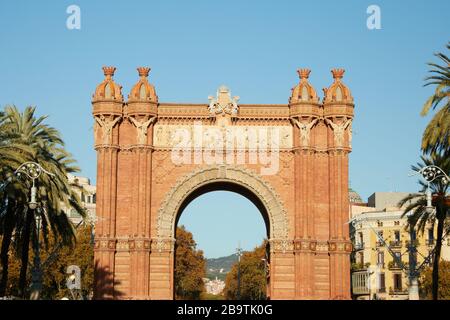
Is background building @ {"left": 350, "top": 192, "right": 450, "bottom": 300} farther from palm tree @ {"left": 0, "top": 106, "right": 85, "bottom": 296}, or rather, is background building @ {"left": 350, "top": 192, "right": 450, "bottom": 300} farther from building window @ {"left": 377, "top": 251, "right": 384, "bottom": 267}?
palm tree @ {"left": 0, "top": 106, "right": 85, "bottom": 296}

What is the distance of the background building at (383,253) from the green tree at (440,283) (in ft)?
14.8

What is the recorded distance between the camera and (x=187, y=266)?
115 metres

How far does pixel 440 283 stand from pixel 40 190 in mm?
49264

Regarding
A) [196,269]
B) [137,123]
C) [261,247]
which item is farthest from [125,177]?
[261,247]

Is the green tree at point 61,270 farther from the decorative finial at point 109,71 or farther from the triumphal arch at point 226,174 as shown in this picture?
the decorative finial at point 109,71

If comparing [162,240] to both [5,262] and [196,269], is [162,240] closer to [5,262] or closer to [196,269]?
[5,262]

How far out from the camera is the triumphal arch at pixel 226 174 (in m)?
53.6

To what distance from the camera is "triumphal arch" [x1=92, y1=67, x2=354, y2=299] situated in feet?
176

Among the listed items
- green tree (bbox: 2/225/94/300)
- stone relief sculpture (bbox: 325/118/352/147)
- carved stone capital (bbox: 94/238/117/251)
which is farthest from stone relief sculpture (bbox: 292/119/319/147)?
green tree (bbox: 2/225/94/300)

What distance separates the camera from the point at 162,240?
54250 millimetres

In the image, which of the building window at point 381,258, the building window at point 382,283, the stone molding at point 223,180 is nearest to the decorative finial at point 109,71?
the stone molding at point 223,180

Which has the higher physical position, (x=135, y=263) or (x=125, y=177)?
(x=125, y=177)

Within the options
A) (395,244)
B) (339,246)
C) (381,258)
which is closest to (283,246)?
(339,246)

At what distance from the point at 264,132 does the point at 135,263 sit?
11653 mm
